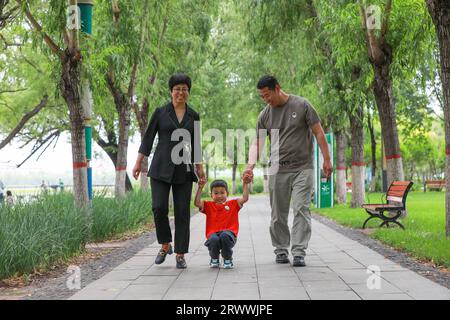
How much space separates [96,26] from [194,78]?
714 cm

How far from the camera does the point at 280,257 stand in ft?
23.4

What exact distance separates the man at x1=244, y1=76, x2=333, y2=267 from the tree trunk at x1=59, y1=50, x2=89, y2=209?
4298 millimetres

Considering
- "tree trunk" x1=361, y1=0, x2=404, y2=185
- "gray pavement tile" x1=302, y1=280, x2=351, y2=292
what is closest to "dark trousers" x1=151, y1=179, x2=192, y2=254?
"gray pavement tile" x1=302, y1=280, x2=351, y2=292

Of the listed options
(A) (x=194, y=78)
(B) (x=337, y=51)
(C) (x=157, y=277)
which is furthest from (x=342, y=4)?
(A) (x=194, y=78)

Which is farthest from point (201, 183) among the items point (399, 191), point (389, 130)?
point (389, 130)

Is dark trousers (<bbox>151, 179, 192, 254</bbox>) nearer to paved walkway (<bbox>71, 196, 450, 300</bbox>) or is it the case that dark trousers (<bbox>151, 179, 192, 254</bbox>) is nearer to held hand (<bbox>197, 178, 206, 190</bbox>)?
held hand (<bbox>197, 178, 206, 190</bbox>)

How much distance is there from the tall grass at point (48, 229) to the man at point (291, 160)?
2.58m

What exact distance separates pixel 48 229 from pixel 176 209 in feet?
6.21

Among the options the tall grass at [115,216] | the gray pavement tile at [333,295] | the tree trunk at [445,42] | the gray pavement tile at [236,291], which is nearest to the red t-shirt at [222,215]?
the gray pavement tile at [236,291]

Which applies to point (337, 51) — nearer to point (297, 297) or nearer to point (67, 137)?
point (297, 297)

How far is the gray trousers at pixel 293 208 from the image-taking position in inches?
270

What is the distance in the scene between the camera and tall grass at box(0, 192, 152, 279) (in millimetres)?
6629

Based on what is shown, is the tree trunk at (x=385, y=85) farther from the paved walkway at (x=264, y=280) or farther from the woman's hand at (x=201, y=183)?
the woman's hand at (x=201, y=183)

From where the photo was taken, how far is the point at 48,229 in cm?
771
